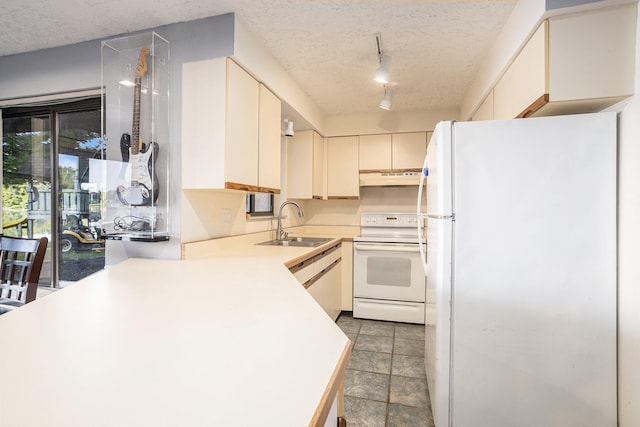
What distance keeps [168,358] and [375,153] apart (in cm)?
337

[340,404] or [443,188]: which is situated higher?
[443,188]

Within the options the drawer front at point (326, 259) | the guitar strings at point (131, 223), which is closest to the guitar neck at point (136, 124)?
the guitar strings at point (131, 223)

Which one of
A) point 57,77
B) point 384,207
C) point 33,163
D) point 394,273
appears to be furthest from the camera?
point 384,207

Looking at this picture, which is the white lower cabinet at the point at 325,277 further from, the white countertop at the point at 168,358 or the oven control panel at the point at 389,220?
the white countertop at the point at 168,358

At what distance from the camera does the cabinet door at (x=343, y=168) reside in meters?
3.73

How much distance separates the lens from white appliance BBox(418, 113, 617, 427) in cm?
135

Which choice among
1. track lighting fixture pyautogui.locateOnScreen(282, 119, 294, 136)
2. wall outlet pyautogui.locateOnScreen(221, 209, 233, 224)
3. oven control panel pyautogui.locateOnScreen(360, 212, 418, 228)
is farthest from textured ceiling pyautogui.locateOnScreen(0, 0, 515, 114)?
oven control panel pyautogui.locateOnScreen(360, 212, 418, 228)

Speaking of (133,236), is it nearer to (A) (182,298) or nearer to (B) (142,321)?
(A) (182,298)

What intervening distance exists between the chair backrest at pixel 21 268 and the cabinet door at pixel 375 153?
3024mm

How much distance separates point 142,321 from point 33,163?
251 cm

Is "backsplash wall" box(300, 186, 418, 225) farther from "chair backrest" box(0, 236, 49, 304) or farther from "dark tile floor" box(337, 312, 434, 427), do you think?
"chair backrest" box(0, 236, 49, 304)

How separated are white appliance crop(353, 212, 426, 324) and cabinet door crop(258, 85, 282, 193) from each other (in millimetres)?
1255

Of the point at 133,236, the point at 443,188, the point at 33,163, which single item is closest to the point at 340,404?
the point at 443,188

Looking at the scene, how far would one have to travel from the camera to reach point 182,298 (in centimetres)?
110
